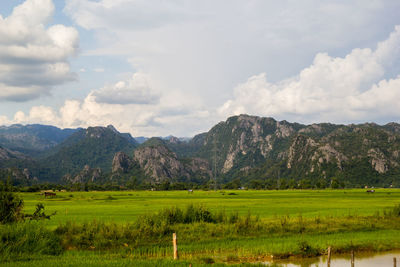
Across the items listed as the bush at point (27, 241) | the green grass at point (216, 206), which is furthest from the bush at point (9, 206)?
the green grass at point (216, 206)

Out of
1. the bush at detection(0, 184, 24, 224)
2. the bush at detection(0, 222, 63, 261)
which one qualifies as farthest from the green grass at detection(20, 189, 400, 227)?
the bush at detection(0, 222, 63, 261)

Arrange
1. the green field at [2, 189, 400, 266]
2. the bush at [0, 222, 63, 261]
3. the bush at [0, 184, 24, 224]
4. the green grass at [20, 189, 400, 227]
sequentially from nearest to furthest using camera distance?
the bush at [0, 222, 63, 261] < the green field at [2, 189, 400, 266] < the bush at [0, 184, 24, 224] < the green grass at [20, 189, 400, 227]

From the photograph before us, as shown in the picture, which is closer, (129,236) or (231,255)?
(231,255)

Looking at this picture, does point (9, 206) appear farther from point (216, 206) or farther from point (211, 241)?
point (216, 206)

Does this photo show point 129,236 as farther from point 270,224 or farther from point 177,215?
point 270,224

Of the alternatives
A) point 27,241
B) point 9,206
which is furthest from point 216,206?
point 27,241

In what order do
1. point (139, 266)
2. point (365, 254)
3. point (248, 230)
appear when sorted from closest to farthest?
point (139, 266)
point (365, 254)
point (248, 230)

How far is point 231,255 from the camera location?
22.5m

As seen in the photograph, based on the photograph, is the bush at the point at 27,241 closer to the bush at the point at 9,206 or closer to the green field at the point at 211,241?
the green field at the point at 211,241

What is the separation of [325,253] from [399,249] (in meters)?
6.19

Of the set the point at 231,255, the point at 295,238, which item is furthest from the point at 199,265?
→ the point at 295,238

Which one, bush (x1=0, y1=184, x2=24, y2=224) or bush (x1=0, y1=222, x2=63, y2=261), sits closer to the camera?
bush (x1=0, y1=222, x2=63, y2=261)

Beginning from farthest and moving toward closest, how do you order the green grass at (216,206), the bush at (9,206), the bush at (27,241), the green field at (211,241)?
1. the green grass at (216,206)
2. the bush at (9,206)
3. the green field at (211,241)
4. the bush at (27,241)

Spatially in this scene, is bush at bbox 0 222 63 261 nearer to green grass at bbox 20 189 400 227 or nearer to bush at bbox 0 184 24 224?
bush at bbox 0 184 24 224
